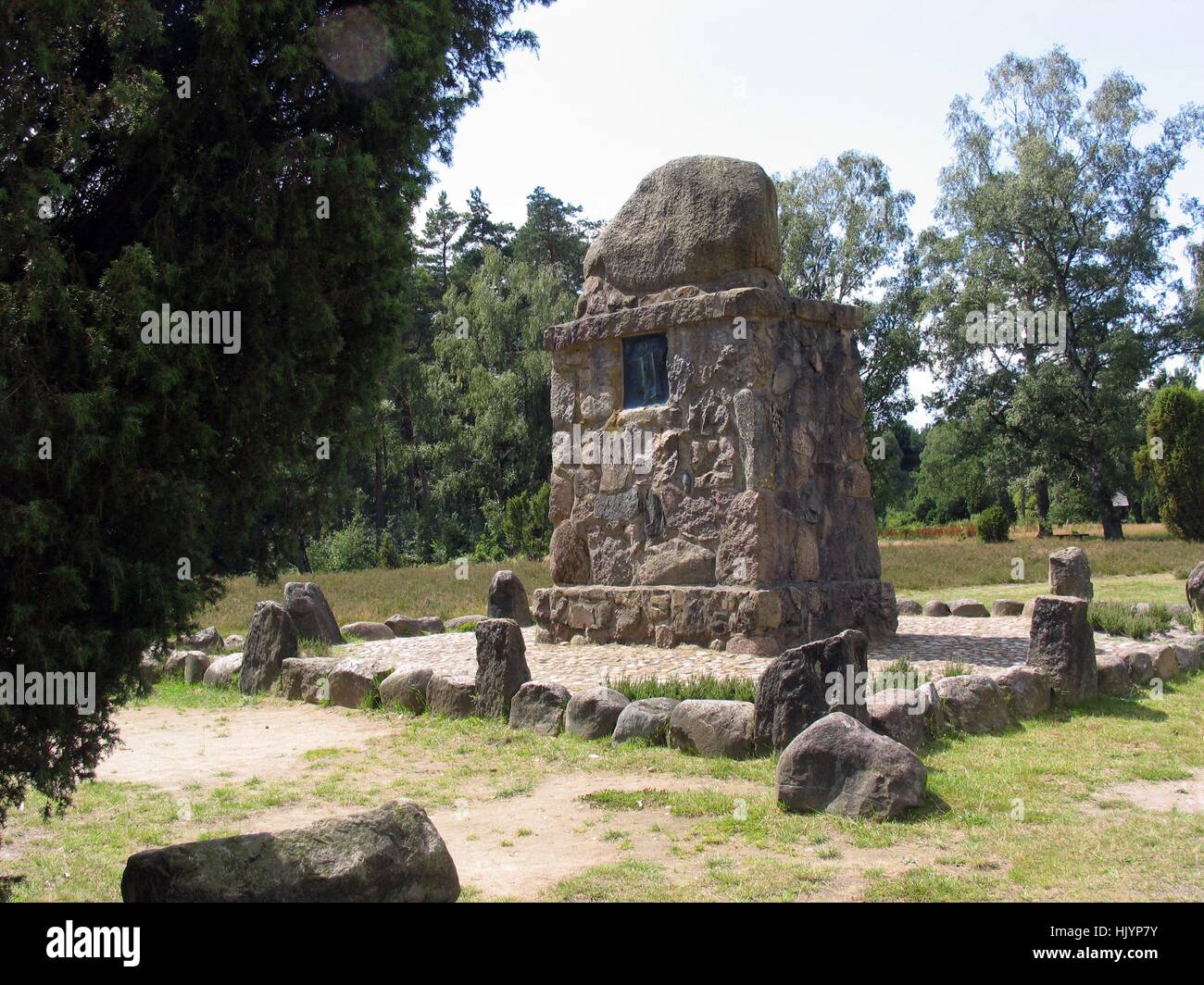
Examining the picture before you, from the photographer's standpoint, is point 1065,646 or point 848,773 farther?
point 1065,646

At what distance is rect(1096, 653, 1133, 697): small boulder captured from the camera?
913 centimetres

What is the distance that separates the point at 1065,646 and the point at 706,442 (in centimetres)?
399

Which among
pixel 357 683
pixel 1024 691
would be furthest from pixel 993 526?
pixel 357 683

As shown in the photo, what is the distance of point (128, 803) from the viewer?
6863 mm

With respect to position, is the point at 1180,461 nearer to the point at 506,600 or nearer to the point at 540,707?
the point at 506,600

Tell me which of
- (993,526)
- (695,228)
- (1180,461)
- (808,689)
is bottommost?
(808,689)

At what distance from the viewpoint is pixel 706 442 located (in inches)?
440

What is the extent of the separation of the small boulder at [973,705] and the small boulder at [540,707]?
2.79 metres

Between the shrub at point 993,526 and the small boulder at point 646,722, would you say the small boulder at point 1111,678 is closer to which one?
the small boulder at point 646,722

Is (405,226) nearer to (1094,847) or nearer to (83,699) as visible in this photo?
(83,699)

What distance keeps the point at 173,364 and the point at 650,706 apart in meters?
4.61

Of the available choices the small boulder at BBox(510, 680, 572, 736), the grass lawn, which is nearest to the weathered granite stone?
the grass lawn

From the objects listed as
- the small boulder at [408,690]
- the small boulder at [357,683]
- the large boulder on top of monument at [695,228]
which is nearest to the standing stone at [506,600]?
the small boulder at [357,683]
